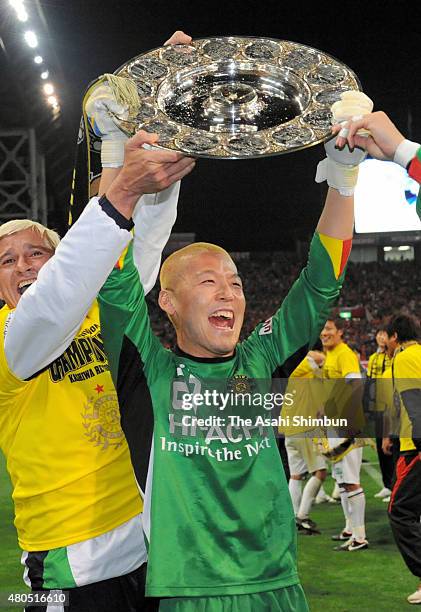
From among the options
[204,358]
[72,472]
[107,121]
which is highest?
[107,121]

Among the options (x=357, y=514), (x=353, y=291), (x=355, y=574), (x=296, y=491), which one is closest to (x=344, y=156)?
(x=355, y=574)

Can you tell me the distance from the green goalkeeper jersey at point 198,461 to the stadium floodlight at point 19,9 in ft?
39.0

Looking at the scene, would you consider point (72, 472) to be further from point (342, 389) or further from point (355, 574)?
point (342, 389)

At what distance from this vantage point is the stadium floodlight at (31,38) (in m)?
13.6

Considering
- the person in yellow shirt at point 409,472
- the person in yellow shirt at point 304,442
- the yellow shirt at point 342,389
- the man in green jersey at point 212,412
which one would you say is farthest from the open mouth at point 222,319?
the yellow shirt at point 342,389

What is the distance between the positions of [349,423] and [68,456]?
5230 mm

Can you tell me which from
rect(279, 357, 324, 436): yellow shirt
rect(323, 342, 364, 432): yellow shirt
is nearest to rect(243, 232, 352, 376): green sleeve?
→ rect(323, 342, 364, 432): yellow shirt

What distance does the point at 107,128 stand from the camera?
193 cm

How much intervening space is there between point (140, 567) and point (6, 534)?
15.7 ft

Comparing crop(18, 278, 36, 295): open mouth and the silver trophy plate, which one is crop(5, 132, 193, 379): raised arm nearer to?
the silver trophy plate

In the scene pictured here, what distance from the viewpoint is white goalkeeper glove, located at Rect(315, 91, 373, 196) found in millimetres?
1892

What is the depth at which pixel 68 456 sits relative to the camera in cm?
220

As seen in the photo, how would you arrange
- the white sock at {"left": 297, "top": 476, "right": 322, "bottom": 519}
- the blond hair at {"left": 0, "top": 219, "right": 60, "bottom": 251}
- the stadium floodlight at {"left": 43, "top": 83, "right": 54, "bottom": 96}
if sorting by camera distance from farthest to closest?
1. the stadium floodlight at {"left": 43, "top": 83, "right": 54, "bottom": 96}
2. the white sock at {"left": 297, "top": 476, "right": 322, "bottom": 519}
3. the blond hair at {"left": 0, "top": 219, "right": 60, "bottom": 251}

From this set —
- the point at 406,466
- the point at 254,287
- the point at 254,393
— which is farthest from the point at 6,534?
the point at 254,287
